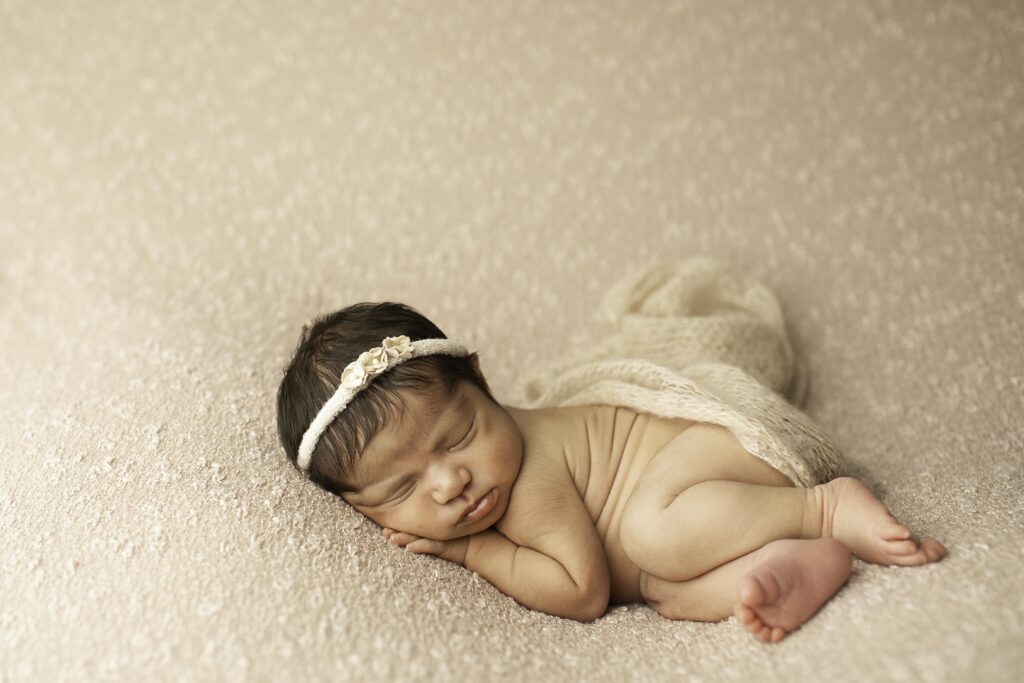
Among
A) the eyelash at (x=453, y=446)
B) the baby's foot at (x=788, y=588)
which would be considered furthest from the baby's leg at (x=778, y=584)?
the eyelash at (x=453, y=446)

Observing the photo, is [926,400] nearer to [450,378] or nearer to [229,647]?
[450,378]

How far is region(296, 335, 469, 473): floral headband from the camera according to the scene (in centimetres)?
119

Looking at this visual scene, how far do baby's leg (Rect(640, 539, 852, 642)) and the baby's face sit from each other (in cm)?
31

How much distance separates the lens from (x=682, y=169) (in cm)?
Answer: 182

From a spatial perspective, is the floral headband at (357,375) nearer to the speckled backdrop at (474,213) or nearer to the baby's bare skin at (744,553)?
the speckled backdrop at (474,213)

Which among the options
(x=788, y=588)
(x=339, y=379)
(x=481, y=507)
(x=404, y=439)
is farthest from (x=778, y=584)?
(x=339, y=379)

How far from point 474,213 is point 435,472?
2.52 feet

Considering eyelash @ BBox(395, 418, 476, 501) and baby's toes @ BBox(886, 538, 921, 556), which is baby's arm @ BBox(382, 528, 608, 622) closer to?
eyelash @ BBox(395, 418, 476, 501)

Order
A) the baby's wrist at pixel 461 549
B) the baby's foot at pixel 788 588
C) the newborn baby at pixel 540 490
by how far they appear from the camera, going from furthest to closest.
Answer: the baby's wrist at pixel 461 549 < the newborn baby at pixel 540 490 < the baby's foot at pixel 788 588

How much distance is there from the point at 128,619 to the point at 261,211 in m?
1.02

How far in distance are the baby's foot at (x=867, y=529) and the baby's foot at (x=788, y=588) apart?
4 centimetres

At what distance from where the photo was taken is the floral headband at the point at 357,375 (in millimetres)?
1189

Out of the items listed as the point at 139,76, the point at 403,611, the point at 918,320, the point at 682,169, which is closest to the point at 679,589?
the point at 403,611

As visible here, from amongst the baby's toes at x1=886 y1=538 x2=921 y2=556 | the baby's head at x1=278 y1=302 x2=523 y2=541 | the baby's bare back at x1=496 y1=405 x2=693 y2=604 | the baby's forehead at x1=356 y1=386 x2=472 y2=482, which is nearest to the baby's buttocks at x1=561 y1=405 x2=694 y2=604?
the baby's bare back at x1=496 y1=405 x2=693 y2=604
